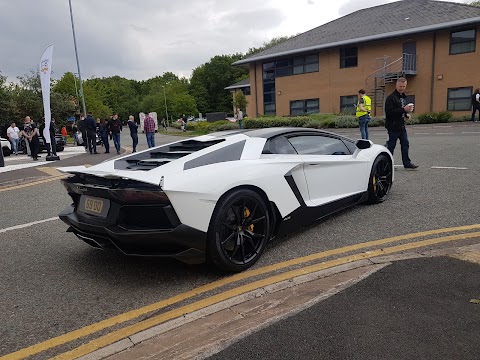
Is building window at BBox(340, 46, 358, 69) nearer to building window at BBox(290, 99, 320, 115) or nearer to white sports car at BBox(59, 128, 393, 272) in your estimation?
building window at BBox(290, 99, 320, 115)

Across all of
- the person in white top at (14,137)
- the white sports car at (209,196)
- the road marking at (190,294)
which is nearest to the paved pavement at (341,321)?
the road marking at (190,294)

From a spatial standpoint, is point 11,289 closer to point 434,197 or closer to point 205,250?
point 205,250

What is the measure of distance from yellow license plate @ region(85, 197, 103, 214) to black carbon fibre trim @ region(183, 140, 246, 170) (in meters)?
0.80

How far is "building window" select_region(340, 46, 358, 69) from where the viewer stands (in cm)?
2741

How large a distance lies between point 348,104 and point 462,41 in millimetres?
7900

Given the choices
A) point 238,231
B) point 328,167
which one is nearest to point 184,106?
point 328,167

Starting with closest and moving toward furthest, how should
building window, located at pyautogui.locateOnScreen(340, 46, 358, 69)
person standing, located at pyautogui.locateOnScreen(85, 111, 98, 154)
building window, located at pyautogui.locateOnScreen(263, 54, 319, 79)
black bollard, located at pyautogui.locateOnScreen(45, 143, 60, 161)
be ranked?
black bollard, located at pyautogui.locateOnScreen(45, 143, 60, 161)
person standing, located at pyautogui.locateOnScreen(85, 111, 98, 154)
building window, located at pyautogui.locateOnScreen(340, 46, 358, 69)
building window, located at pyautogui.locateOnScreen(263, 54, 319, 79)

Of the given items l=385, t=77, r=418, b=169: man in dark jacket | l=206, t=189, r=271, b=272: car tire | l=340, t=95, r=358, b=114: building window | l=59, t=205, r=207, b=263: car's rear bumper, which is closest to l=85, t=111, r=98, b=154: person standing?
l=385, t=77, r=418, b=169: man in dark jacket

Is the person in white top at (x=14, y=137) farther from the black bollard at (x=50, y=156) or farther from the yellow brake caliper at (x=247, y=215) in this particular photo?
the yellow brake caliper at (x=247, y=215)

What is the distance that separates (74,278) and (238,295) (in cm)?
158

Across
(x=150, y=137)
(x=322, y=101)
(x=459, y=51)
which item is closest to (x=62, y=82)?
(x=322, y=101)

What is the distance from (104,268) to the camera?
3775 mm

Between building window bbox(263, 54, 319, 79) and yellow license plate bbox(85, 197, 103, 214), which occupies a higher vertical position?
building window bbox(263, 54, 319, 79)

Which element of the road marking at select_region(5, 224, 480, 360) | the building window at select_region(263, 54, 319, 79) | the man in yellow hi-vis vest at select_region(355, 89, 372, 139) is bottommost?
the road marking at select_region(5, 224, 480, 360)
